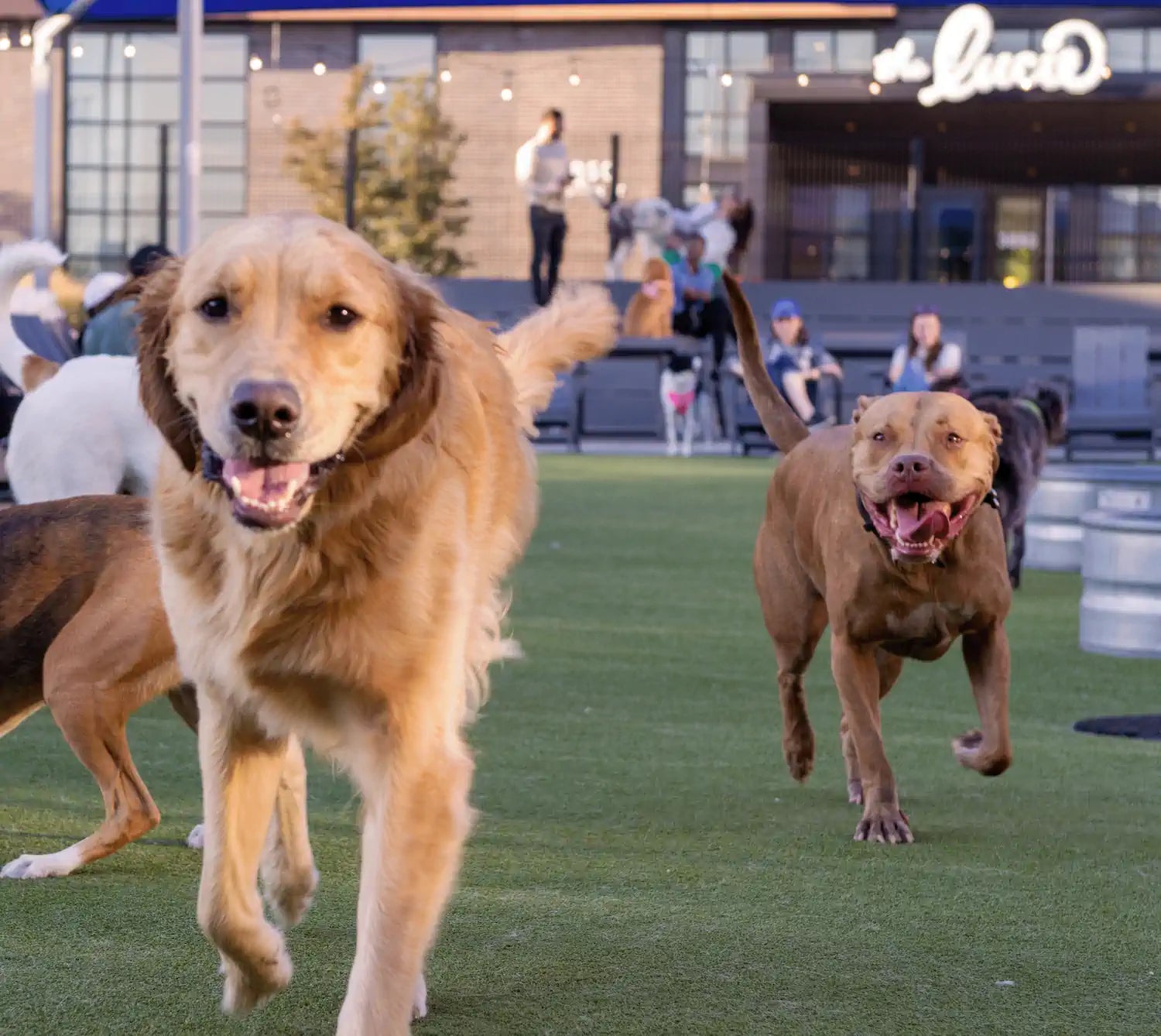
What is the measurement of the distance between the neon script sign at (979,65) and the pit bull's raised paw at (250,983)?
27.6 m

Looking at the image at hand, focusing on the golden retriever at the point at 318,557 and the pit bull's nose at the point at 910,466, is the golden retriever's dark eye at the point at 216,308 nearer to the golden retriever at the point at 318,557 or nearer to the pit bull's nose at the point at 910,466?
the golden retriever at the point at 318,557

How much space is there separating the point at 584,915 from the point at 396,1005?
1133mm

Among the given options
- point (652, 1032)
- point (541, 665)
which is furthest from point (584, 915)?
point (541, 665)

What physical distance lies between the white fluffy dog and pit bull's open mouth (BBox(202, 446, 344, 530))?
3.51 metres

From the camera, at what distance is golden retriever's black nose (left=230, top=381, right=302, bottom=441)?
304 cm

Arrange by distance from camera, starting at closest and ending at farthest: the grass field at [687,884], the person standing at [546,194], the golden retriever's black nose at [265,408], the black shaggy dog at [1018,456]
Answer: the golden retriever's black nose at [265,408], the grass field at [687,884], the black shaggy dog at [1018,456], the person standing at [546,194]

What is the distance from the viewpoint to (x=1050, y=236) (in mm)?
30750

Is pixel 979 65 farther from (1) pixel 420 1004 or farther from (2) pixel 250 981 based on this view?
(2) pixel 250 981

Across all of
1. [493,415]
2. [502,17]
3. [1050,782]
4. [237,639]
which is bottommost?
[1050,782]

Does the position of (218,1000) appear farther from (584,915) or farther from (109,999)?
(584,915)

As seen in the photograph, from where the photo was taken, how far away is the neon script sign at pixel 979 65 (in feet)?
96.5

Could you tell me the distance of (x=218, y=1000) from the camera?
12.1 feet

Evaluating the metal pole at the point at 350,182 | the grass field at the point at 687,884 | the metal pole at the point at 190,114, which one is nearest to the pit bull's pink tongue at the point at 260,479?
the grass field at the point at 687,884

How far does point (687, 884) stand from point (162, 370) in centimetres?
192
